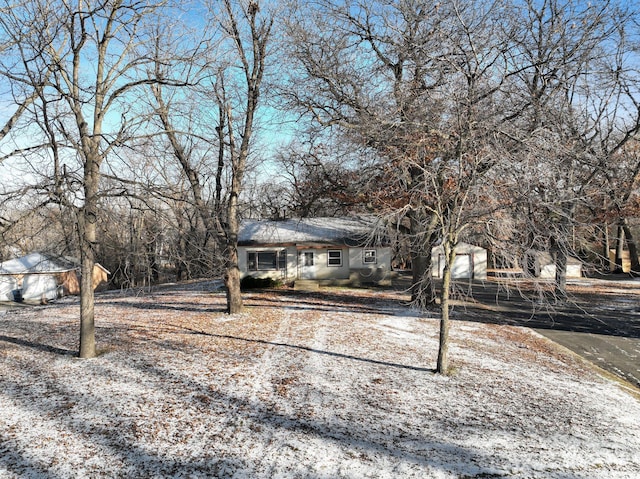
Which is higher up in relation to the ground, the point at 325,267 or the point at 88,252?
the point at 88,252

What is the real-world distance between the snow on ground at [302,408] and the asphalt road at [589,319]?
107 centimetres

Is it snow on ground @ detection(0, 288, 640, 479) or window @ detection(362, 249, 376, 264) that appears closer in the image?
snow on ground @ detection(0, 288, 640, 479)

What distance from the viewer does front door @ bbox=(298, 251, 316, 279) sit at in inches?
1001

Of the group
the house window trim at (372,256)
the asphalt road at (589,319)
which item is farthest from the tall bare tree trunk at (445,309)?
the house window trim at (372,256)

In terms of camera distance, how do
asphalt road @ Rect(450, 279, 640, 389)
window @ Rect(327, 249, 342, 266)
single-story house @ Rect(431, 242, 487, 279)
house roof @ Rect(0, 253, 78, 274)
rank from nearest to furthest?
1. asphalt road @ Rect(450, 279, 640, 389)
2. window @ Rect(327, 249, 342, 266)
3. house roof @ Rect(0, 253, 78, 274)
4. single-story house @ Rect(431, 242, 487, 279)

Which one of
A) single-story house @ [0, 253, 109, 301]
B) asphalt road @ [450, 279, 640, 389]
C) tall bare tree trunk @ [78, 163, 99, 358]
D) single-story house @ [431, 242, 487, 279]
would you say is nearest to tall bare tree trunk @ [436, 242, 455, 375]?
asphalt road @ [450, 279, 640, 389]

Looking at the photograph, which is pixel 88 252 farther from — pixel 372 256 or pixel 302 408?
pixel 372 256

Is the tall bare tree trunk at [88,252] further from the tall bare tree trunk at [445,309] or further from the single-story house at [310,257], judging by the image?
the single-story house at [310,257]

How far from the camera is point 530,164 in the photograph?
8.32m

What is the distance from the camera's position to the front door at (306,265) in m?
25.4

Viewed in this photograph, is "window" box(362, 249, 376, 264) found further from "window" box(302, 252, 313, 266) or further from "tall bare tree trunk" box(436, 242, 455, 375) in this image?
"tall bare tree trunk" box(436, 242, 455, 375)

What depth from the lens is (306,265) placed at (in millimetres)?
25500

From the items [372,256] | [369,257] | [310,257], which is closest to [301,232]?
[310,257]

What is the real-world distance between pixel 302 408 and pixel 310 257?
728 inches
